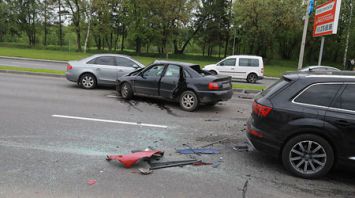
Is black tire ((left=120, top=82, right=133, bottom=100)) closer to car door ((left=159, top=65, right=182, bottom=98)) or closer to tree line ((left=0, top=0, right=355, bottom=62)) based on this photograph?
car door ((left=159, top=65, right=182, bottom=98))

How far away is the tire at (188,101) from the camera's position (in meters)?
8.72

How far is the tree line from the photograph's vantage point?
124ft

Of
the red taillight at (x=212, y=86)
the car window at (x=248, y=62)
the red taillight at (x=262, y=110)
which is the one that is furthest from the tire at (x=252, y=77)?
the red taillight at (x=262, y=110)

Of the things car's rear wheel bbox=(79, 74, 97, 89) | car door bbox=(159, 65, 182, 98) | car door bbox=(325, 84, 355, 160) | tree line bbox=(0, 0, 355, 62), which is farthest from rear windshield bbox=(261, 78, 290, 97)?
tree line bbox=(0, 0, 355, 62)

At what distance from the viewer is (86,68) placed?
12.0m

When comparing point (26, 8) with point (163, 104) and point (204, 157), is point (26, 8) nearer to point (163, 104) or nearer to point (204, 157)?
point (163, 104)

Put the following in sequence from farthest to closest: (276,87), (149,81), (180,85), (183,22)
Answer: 1. (183,22)
2. (149,81)
3. (180,85)
4. (276,87)

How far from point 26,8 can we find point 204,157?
65358 millimetres

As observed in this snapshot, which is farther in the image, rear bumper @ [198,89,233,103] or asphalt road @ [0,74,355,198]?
rear bumper @ [198,89,233,103]

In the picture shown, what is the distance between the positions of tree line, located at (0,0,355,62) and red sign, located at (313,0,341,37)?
1993cm

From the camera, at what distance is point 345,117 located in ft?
13.4

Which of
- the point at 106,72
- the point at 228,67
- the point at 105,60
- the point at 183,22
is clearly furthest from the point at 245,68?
the point at 183,22

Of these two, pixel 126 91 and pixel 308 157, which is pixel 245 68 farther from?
pixel 308 157

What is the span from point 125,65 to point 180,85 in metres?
4.21
